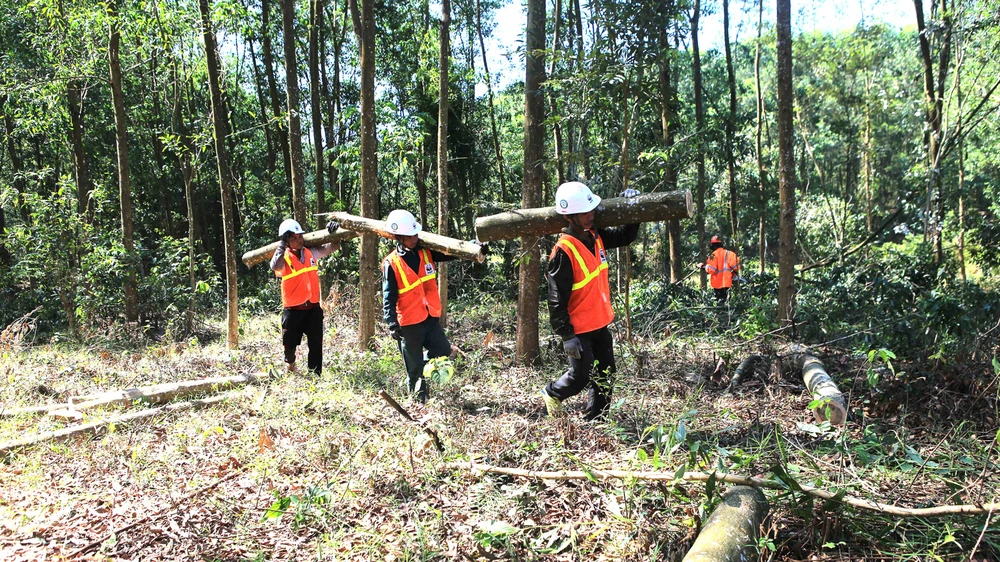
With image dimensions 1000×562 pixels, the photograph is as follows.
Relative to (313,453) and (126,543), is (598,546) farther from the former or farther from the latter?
(126,543)

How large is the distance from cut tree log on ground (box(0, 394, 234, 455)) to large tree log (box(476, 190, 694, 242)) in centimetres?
317

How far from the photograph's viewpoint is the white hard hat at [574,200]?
4.70 metres

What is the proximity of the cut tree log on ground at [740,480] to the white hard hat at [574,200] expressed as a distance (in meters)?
2.03

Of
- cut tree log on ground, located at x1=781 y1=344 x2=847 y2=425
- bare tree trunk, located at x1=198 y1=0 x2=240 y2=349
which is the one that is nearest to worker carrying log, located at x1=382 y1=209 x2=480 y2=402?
cut tree log on ground, located at x1=781 y1=344 x2=847 y2=425

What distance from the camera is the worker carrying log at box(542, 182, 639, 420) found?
4660 mm

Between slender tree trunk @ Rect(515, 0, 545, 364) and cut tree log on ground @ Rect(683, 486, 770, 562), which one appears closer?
cut tree log on ground @ Rect(683, 486, 770, 562)

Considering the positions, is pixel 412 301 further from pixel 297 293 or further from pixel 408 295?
pixel 297 293

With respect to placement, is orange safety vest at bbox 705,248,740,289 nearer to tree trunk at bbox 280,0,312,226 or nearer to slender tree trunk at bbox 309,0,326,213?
tree trunk at bbox 280,0,312,226

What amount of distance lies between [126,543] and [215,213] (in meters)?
19.3

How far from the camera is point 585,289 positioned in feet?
15.4

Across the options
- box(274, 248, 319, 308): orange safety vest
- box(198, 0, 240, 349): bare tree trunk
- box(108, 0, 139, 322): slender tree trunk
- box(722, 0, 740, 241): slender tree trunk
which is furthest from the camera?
box(722, 0, 740, 241): slender tree trunk

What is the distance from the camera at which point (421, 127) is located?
1447 centimetres

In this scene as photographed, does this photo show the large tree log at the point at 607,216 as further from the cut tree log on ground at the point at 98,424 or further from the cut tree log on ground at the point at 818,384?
the cut tree log on ground at the point at 98,424

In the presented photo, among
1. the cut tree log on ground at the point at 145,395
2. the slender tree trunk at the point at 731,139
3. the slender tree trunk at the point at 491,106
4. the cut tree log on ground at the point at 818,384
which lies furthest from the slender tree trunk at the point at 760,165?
the cut tree log on ground at the point at 145,395
